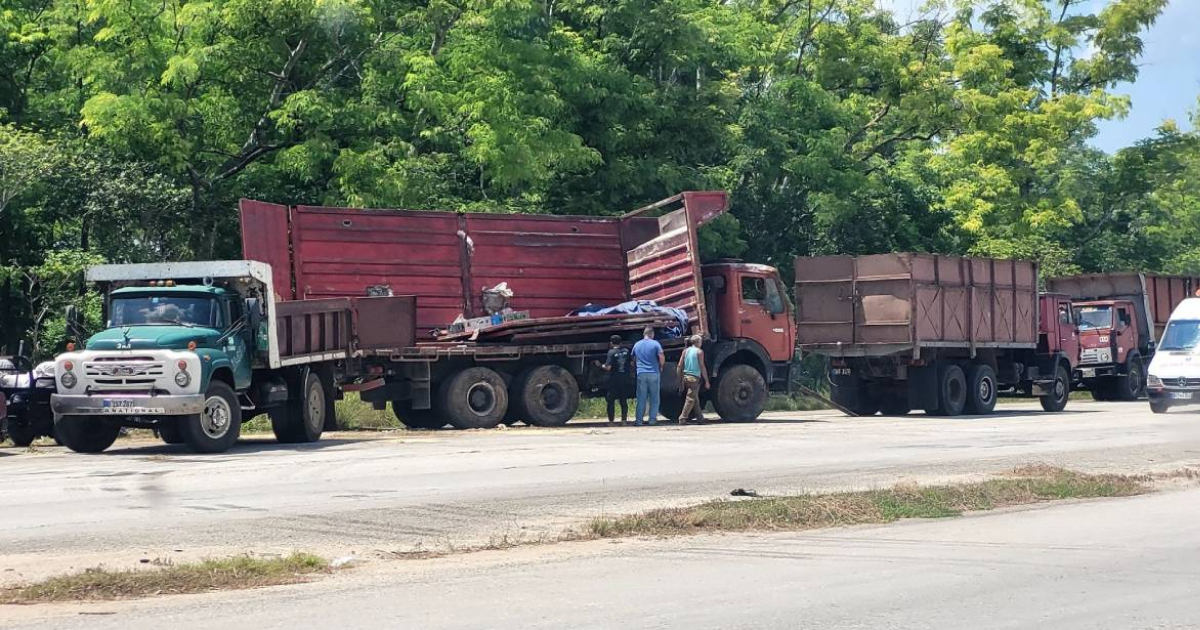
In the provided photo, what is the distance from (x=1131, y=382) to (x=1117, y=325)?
5.03 feet

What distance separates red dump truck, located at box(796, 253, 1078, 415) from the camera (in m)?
29.0

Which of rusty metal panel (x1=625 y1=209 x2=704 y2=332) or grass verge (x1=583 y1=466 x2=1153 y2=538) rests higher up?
rusty metal panel (x1=625 y1=209 x2=704 y2=332)

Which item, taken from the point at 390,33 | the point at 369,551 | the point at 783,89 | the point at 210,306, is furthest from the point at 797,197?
the point at 369,551

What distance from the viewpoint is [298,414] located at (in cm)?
2145

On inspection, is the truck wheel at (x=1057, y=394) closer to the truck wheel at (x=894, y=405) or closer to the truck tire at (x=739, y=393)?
the truck wheel at (x=894, y=405)

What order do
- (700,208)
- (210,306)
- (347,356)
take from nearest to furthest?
(210,306) → (347,356) → (700,208)

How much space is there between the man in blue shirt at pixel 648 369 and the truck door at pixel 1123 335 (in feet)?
50.7

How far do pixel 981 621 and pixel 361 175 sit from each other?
73.0 feet

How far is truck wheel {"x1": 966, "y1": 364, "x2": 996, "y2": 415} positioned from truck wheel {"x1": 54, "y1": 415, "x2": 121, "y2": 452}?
58.1 ft

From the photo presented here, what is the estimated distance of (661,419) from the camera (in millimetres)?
28953

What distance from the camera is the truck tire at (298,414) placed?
70.3ft

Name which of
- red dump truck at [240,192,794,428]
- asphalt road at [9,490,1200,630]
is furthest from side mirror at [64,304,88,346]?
asphalt road at [9,490,1200,630]

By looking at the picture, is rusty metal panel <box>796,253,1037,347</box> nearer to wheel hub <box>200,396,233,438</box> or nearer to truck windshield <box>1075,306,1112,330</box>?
truck windshield <box>1075,306,1112,330</box>

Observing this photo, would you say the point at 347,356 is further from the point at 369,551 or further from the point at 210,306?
the point at 369,551
